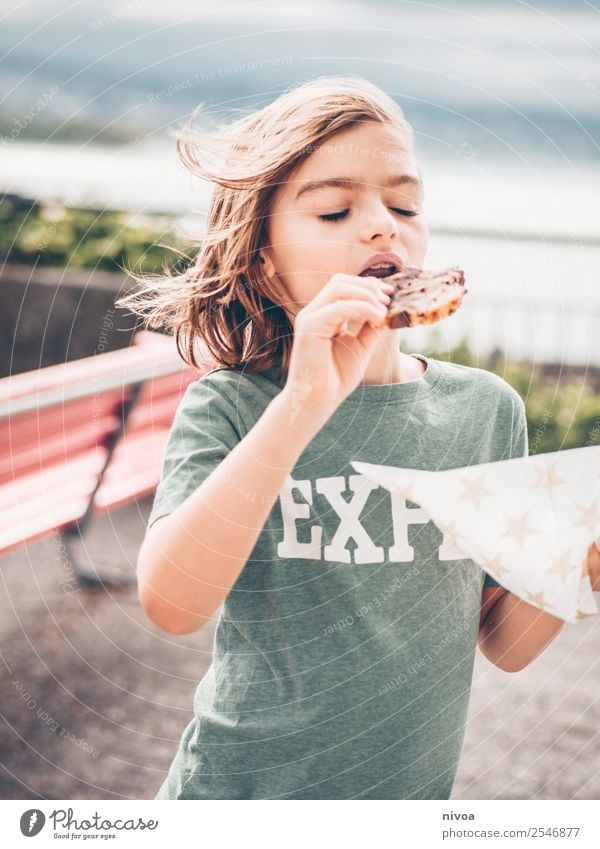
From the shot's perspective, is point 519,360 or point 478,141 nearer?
point 478,141

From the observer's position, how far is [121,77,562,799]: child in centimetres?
66

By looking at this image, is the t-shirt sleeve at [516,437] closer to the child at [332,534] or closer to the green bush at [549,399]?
the child at [332,534]

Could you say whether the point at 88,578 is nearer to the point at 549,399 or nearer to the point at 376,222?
the point at 549,399

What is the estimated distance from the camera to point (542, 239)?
3.65 feet

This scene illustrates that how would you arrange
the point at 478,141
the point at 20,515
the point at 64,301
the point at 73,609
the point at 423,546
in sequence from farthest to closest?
1. the point at 64,301
2. the point at 73,609
3. the point at 20,515
4. the point at 478,141
5. the point at 423,546

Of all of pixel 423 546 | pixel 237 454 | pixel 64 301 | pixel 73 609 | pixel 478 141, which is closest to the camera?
pixel 237 454

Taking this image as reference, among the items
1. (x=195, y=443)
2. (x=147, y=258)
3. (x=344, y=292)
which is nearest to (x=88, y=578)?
(x=147, y=258)

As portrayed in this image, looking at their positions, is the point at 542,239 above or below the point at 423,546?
above

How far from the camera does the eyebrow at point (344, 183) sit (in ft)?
2.17

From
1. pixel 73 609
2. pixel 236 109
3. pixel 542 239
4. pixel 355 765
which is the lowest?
pixel 73 609

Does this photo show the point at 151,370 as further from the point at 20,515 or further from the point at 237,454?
the point at 237,454

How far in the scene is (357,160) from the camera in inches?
26.1

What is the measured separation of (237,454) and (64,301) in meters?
1.78

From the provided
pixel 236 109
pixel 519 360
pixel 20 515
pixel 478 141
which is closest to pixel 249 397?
pixel 236 109
